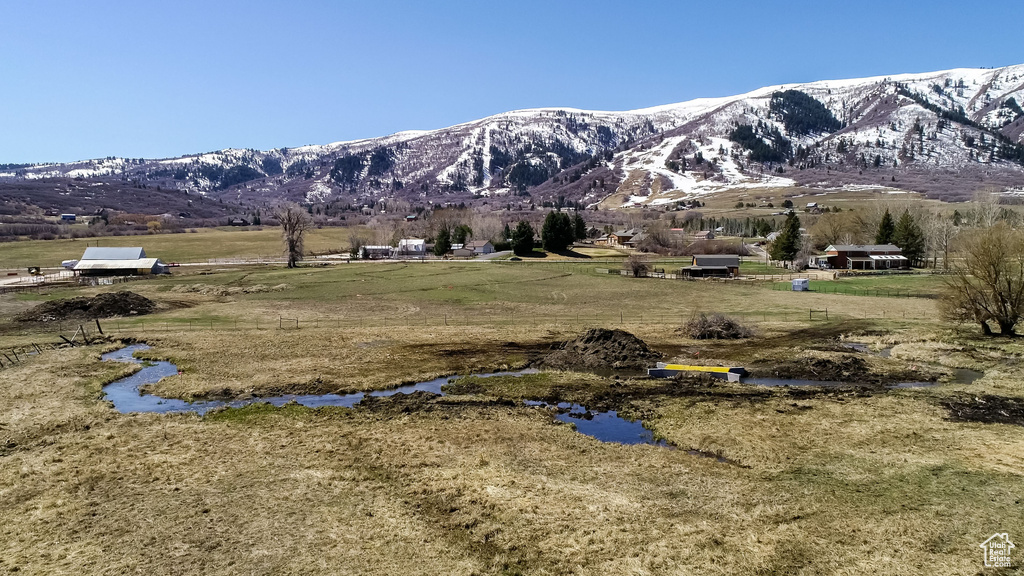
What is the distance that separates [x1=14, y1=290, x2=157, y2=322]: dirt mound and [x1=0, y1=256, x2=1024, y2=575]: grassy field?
16460 mm

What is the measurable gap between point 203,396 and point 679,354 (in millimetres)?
27499

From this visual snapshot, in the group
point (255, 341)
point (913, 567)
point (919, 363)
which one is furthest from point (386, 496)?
point (919, 363)

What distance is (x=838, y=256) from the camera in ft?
323

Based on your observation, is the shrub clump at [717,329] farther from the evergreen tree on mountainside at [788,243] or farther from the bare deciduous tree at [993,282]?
the evergreen tree on mountainside at [788,243]

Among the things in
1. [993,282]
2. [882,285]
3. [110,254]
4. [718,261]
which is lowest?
[882,285]

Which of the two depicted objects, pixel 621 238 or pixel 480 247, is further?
pixel 621 238

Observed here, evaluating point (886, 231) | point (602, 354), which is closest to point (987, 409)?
point (602, 354)

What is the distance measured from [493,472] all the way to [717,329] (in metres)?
29.2

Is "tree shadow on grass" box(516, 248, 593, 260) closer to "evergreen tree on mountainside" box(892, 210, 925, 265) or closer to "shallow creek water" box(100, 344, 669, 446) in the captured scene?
"evergreen tree on mountainside" box(892, 210, 925, 265)

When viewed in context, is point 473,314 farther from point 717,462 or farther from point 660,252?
Result: point 660,252

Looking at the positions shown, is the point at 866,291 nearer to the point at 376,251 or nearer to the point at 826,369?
the point at 826,369

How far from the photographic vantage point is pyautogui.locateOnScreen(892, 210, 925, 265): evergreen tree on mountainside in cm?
9638

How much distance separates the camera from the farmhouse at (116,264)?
90.3 m

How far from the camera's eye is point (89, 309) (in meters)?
54.4
